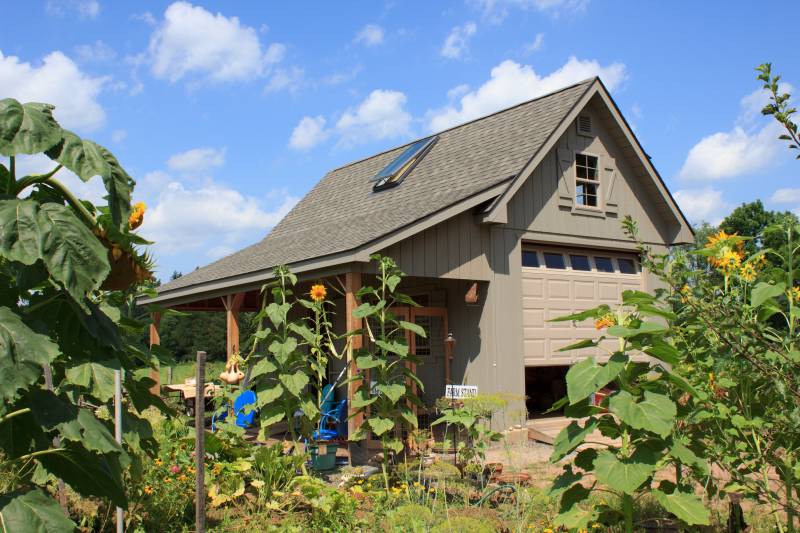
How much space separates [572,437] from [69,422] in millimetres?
2536

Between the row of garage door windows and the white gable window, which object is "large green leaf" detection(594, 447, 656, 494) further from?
the white gable window

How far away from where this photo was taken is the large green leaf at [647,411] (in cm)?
360

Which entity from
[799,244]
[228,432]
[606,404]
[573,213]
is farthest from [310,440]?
[573,213]

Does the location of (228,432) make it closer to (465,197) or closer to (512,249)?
(465,197)

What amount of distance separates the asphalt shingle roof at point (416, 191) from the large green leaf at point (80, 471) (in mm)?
6555

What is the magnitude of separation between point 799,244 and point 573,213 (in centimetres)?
932

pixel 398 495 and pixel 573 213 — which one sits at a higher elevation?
pixel 573 213

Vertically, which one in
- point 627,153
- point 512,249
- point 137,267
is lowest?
point 137,267

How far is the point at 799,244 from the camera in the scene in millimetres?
3316

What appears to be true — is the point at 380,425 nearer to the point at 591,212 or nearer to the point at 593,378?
the point at 593,378

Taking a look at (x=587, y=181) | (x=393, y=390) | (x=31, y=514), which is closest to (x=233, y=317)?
(x=393, y=390)

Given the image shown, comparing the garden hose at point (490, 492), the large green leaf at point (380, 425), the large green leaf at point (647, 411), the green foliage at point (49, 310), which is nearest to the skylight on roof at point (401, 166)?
the large green leaf at point (380, 425)

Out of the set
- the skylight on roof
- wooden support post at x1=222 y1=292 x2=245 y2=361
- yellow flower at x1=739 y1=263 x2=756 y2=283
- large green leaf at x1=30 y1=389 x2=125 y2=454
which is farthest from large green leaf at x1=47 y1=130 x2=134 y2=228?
the skylight on roof

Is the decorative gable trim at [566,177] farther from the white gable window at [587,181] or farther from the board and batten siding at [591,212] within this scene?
the white gable window at [587,181]
